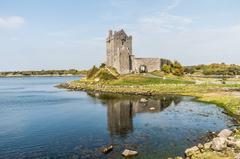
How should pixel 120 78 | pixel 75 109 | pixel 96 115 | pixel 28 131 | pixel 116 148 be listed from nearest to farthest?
pixel 116 148
pixel 28 131
pixel 96 115
pixel 75 109
pixel 120 78

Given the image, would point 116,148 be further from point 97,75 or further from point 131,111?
point 97,75

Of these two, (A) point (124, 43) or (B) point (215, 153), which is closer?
(B) point (215, 153)

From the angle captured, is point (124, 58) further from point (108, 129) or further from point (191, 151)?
point (191, 151)

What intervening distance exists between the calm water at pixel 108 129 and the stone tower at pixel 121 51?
5317 cm

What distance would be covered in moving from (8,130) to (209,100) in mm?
42287

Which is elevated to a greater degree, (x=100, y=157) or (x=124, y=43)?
(x=124, y=43)

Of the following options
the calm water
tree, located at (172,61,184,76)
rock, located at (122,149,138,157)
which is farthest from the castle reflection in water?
tree, located at (172,61,184,76)

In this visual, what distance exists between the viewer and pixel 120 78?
4387 inches

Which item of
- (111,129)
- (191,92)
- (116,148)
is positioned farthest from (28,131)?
(191,92)

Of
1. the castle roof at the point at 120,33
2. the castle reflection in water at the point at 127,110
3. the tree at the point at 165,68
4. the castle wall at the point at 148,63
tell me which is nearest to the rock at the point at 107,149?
the castle reflection in water at the point at 127,110

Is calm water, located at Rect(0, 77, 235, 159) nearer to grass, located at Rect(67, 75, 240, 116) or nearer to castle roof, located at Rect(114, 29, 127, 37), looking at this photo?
grass, located at Rect(67, 75, 240, 116)

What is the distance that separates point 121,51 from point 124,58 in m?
2.73

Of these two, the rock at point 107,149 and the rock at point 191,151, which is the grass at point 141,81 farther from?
the rock at point 191,151

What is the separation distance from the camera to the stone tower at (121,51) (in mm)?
117438
